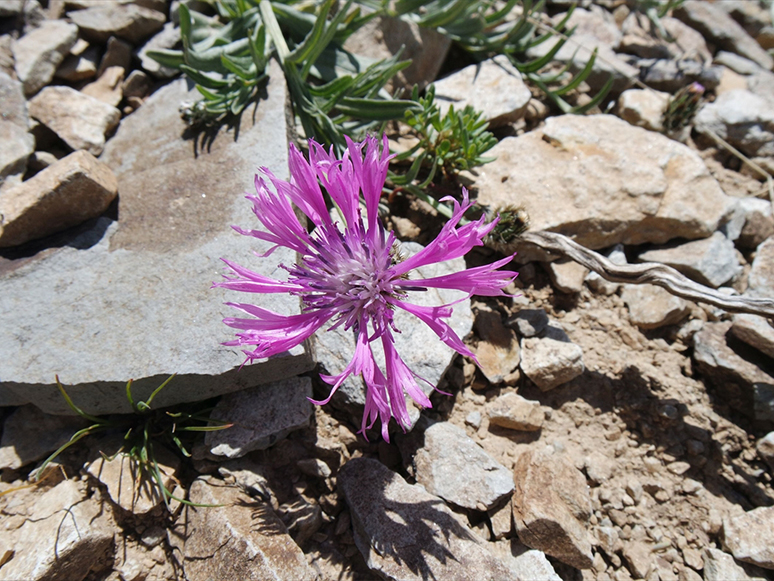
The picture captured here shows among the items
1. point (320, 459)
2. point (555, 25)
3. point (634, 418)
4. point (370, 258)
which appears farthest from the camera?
point (555, 25)

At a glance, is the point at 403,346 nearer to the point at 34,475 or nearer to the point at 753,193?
the point at 34,475

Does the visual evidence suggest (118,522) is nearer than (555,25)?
Yes

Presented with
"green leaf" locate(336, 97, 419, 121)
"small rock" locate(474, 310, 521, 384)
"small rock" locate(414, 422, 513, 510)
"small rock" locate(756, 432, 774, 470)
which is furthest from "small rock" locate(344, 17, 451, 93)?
"small rock" locate(756, 432, 774, 470)

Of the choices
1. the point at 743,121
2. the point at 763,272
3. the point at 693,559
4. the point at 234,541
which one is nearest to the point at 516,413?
the point at 693,559

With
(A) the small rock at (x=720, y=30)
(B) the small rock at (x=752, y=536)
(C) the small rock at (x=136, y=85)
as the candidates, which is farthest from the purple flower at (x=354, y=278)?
(A) the small rock at (x=720, y=30)

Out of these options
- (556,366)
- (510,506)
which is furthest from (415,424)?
(556,366)

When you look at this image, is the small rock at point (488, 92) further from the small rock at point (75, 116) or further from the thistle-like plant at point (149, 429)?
→ the thistle-like plant at point (149, 429)

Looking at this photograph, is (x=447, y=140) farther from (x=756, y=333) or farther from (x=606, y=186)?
(x=756, y=333)

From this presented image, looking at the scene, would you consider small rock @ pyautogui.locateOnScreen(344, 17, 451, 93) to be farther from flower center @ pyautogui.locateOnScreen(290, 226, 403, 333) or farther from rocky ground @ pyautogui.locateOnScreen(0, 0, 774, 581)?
flower center @ pyautogui.locateOnScreen(290, 226, 403, 333)
